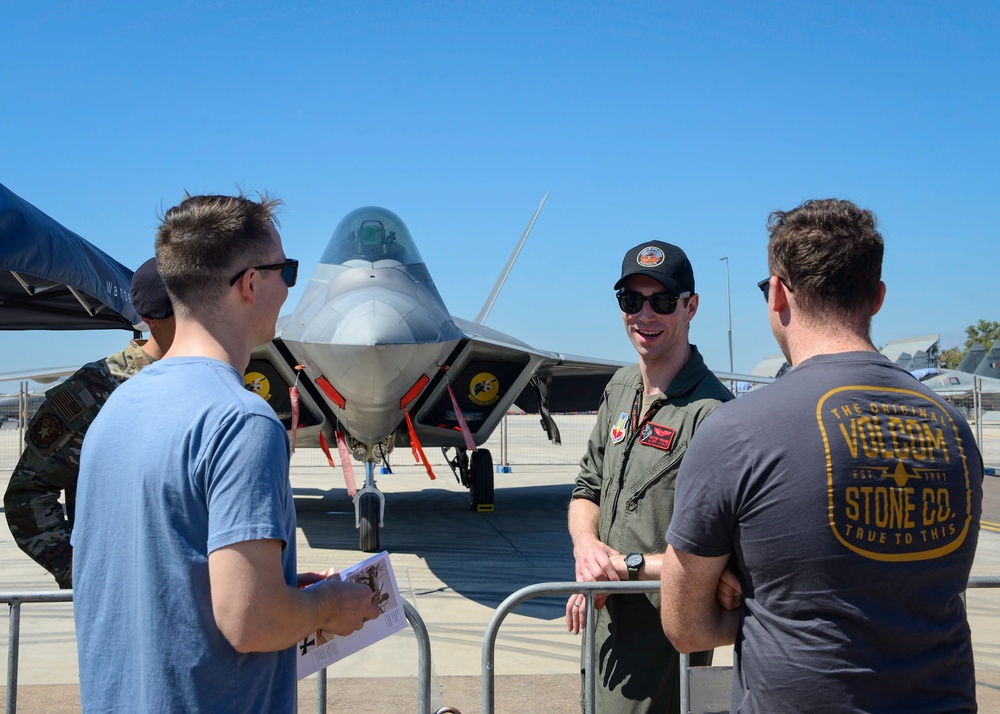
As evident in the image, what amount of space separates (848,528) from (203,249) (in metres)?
1.37

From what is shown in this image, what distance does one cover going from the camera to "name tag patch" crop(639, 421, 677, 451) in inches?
101

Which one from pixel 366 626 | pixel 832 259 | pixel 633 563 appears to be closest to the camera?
pixel 832 259

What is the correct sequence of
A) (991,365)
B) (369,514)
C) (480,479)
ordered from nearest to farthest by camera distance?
(369,514)
(480,479)
(991,365)

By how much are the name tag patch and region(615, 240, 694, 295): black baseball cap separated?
48 centimetres

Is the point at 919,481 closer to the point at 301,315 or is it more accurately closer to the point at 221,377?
the point at 221,377

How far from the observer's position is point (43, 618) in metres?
6.33

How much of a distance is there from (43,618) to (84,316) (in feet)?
8.68

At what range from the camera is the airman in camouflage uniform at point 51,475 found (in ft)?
9.99

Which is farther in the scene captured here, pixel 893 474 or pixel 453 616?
pixel 453 616

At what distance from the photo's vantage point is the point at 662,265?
2.78 meters

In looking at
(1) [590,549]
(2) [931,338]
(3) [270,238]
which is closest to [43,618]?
(1) [590,549]

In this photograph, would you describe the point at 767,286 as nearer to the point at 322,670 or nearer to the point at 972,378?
the point at 322,670

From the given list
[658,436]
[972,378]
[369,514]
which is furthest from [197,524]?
[972,378]

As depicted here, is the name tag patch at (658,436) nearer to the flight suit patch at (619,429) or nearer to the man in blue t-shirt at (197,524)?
the flight suit patch at (619,429)
